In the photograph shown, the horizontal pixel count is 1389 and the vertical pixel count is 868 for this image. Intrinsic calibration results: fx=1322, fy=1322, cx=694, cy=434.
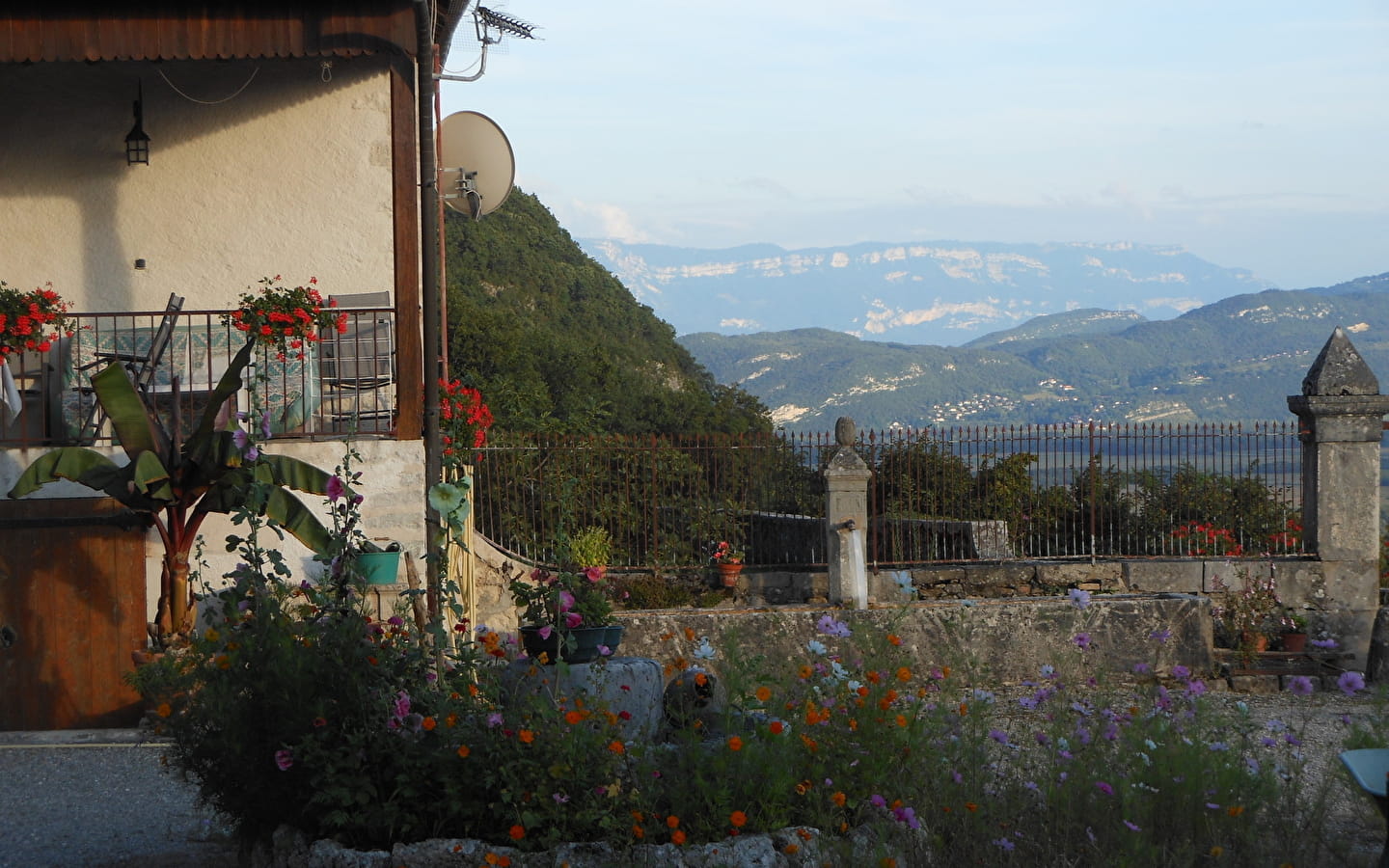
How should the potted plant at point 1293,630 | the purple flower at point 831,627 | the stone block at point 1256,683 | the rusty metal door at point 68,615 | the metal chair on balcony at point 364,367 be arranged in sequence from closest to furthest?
the purple flower at point 831,627 < the rusty metal door at point 68,615 < the metal chair on balcony at point 364,367 < the stone block at point 1256,683 < the potted plant at point 1293,630

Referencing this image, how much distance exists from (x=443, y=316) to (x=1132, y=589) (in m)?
6.84

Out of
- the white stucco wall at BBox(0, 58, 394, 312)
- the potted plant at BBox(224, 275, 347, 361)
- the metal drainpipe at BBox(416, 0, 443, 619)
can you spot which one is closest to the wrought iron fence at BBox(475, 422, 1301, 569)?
the metal drainpipe at BBox(416, 0, 443, 619)

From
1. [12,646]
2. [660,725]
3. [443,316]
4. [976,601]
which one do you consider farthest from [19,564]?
→ [976,601]

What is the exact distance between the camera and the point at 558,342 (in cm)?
2920

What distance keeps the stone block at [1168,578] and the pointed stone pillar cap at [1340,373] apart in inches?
76.6

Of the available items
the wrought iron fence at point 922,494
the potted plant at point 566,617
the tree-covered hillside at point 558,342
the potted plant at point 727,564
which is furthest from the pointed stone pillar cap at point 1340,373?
the potted plant at point 566,617

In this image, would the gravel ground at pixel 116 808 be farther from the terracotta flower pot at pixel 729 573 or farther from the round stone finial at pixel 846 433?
the terracotta flower pot at pixel 729 573

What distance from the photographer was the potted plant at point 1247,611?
11664 mm

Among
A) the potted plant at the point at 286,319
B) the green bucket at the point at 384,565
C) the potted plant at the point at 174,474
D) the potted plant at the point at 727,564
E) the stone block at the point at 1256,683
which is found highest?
the potted plant at the point at 286,319

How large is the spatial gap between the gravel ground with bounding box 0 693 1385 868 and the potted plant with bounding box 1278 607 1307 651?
2679 mm

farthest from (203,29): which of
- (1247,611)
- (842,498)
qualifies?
(1247,611)

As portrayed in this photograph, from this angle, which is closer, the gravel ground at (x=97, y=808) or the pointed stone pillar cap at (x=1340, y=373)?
the gravel ground at (x=97, y=808)

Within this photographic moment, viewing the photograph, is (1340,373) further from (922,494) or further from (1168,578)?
(922,494)

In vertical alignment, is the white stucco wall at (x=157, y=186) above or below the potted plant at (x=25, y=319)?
above
